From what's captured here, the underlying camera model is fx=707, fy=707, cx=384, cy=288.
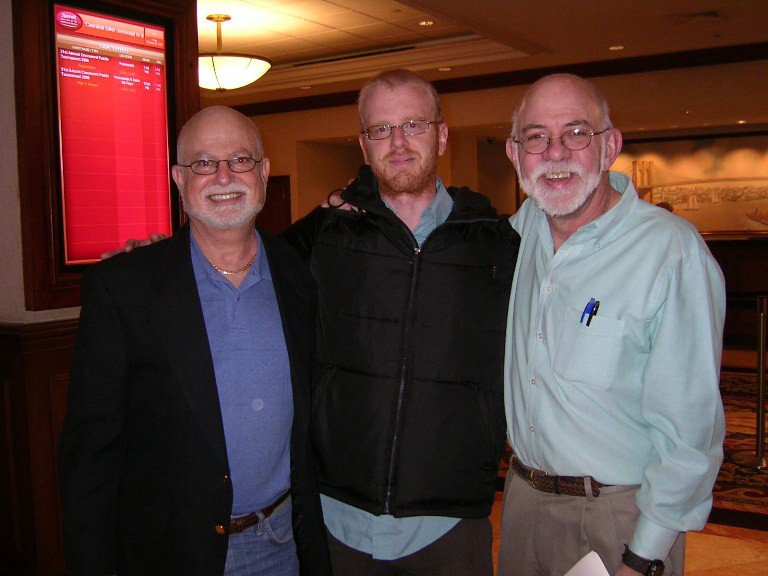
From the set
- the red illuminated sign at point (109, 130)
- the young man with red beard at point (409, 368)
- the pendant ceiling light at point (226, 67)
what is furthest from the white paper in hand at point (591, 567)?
the pendant ceiling light at point (226, 67)

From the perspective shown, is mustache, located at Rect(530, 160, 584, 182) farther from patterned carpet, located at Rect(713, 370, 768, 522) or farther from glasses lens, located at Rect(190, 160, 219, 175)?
patterned carpet, located at Rect(713, 370, 768, 522)

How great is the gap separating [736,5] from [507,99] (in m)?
3.57

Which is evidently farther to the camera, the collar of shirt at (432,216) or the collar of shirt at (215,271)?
the collar of shirt at (432,216)

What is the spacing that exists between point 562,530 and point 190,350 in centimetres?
99

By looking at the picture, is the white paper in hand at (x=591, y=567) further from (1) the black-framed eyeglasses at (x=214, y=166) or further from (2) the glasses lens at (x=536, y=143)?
(1) the black-framed eyeglasses at (x=214, y=166)

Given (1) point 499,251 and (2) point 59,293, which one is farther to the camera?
(2) point 59,293

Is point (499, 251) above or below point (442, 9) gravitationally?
below

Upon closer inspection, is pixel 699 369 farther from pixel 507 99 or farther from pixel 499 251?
pixel 507 99

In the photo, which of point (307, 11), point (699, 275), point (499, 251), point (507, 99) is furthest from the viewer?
point (507, 99)

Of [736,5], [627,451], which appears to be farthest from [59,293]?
[736,5]

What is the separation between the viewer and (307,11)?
21.4 ft

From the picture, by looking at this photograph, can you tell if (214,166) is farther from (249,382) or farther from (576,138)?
(576,138)

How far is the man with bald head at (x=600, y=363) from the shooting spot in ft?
5.03

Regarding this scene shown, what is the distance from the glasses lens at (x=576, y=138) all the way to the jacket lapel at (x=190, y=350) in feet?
3.27
